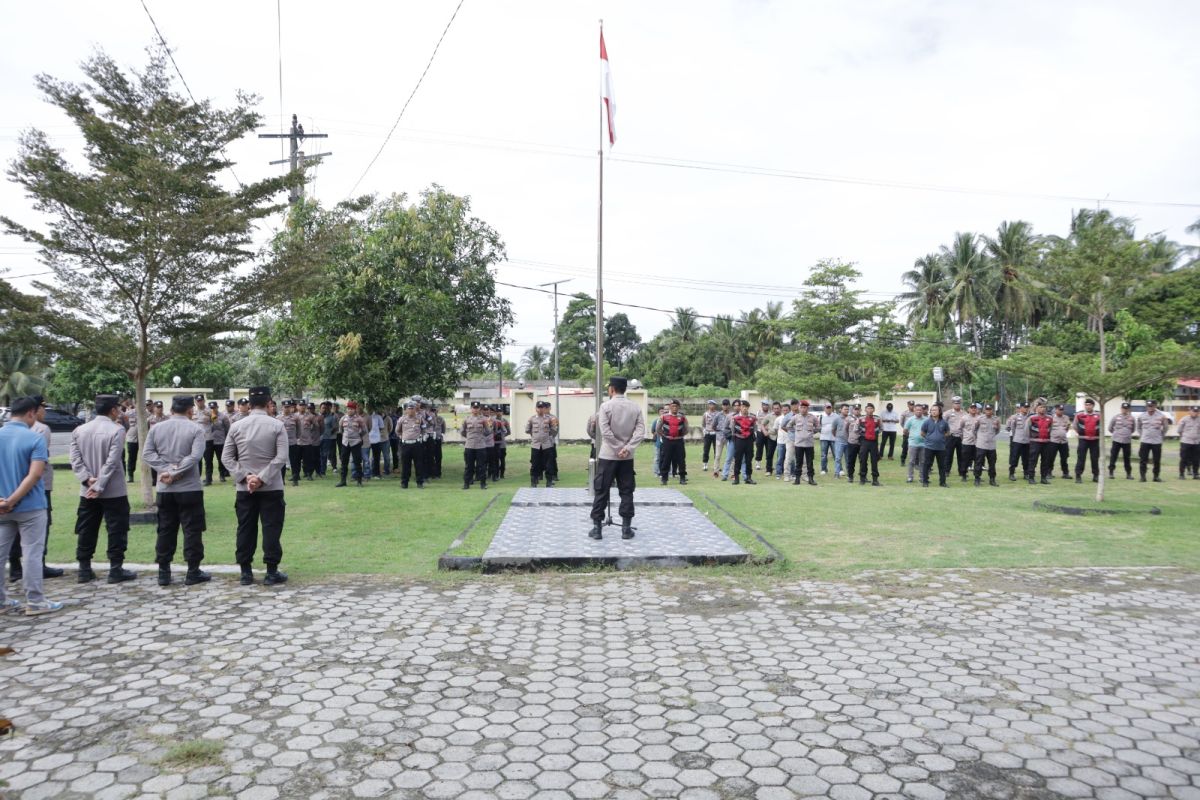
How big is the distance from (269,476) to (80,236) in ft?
18.1

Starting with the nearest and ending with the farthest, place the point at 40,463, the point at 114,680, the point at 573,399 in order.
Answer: the point at 114,680 < the point at 40,463 < the point at 573,399

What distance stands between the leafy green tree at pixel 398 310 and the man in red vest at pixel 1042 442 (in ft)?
39.1

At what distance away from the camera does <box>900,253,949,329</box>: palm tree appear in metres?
49.6

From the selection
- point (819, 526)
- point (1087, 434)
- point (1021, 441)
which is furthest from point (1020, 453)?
point (819, 526)

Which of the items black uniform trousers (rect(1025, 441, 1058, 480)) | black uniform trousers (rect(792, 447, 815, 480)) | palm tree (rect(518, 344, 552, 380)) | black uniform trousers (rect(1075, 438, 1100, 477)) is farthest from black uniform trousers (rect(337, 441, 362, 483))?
palm tree (rect(518, 344, 552, 380))

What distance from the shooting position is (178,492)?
7.38 meters

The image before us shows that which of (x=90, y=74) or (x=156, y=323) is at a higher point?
(x=90, y=74)

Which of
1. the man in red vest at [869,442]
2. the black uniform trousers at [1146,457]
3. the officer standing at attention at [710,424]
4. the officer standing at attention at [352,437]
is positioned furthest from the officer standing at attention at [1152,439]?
the officer standing at attention at [352,437]

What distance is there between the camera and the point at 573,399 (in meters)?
30.3

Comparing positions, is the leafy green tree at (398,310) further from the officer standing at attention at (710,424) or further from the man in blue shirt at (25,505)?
the man in blue shirt at (25,505)

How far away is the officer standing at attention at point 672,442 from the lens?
16797 mm

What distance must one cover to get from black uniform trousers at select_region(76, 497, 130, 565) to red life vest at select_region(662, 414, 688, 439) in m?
11.0

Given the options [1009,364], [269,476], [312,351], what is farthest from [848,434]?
[269,476]

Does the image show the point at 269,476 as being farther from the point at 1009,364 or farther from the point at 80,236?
the point at 1009,364
